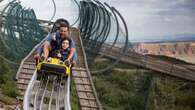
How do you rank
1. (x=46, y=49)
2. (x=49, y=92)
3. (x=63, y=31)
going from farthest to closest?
(x=63, y=31), (x=46, y=49), (x=49, y=92)

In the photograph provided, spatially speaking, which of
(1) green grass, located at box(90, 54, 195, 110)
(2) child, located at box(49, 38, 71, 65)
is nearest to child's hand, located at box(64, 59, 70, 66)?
(2) child, located at box(49, 38, 71, 65)

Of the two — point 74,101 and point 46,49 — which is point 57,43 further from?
point 74,101

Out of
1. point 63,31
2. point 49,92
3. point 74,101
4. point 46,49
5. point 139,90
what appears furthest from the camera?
point 139,90

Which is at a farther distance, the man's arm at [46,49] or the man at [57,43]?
the man at [57,43]

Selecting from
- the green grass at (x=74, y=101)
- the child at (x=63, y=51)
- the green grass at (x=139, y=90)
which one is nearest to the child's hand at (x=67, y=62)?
the child at (x=63, y=51)

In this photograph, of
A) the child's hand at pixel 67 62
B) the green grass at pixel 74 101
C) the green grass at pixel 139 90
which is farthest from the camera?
the green grass at pixel 139 90

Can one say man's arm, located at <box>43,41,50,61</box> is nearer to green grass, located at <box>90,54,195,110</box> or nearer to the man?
the man

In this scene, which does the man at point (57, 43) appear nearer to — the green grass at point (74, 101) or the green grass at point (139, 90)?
the green grass at point (74, 101)

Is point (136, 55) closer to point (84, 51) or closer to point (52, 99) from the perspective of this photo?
point (84, 51)

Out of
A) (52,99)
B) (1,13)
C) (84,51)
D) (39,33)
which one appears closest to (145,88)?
(84,51)

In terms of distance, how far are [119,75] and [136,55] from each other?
0.80 metres

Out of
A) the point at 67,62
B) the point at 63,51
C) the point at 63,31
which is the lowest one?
the point at 67,62

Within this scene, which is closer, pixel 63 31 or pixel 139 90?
pixel 63 31

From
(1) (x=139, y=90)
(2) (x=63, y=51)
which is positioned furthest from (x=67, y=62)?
(1) (x=139, y=90)
